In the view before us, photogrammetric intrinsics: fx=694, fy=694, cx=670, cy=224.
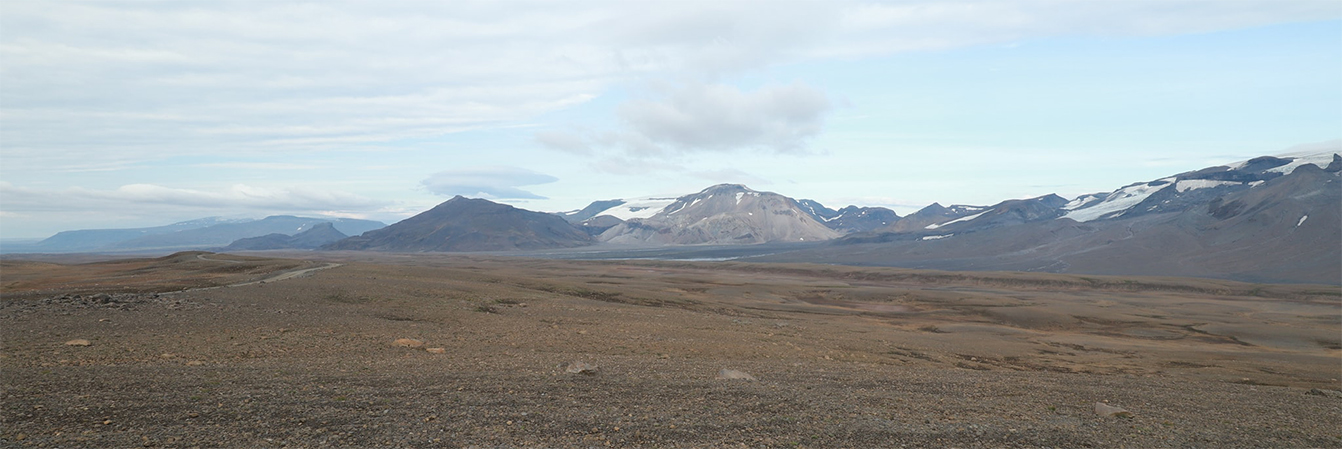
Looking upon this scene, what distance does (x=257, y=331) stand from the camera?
21.6 metres

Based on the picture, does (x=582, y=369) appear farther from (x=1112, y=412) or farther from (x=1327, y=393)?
(x=1327, y=393)

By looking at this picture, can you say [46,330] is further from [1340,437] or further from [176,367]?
[1340,437]

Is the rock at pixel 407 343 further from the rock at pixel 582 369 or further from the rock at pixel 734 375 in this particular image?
the rock at pixel 734 375

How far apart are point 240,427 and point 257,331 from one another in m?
11.6

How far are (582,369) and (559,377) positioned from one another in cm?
85

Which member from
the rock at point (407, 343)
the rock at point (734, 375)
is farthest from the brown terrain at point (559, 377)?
the rock at point (407, 343)

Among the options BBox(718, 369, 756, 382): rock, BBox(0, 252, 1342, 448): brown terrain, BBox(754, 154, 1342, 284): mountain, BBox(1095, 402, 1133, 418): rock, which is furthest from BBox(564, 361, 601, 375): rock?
BBox(754, 154, 1342, 284): mountain

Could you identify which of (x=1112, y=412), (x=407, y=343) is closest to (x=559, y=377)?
(x=407, y=343)

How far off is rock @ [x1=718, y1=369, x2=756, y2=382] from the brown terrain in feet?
0.31

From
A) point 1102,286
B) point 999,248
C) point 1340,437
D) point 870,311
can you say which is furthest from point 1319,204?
point 1340,437

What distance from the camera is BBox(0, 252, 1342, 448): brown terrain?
12.3m

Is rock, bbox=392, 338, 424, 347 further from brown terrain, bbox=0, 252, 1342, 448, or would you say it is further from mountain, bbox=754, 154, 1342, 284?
mountain, bbox=754, 154, 1342, 284

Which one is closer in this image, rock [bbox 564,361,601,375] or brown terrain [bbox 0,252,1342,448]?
brown terrain [bbox 0,252,1342,448]

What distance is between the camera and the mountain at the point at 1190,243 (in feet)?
399
